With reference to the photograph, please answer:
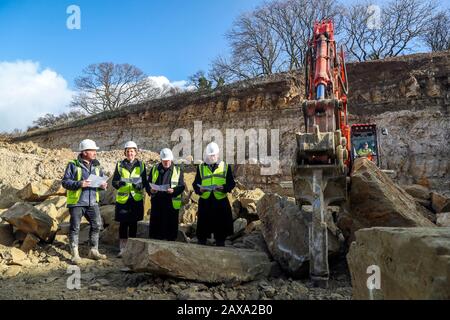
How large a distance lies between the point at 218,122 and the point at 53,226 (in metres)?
12.7

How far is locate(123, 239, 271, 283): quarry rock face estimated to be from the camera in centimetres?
365

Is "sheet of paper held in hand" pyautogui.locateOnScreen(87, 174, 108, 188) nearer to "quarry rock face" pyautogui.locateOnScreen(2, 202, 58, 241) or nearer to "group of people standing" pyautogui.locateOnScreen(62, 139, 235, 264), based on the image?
"group of people standing" pyautogui.locateOnScreen(62, 139, 235, 264)

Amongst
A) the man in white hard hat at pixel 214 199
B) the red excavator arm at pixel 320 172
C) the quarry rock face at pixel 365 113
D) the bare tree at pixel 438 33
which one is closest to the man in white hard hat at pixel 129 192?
the man in white hard hat at pixel 214 199

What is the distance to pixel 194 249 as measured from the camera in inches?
150

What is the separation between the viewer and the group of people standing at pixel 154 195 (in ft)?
16.6

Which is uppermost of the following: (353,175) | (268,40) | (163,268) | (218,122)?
(268,40)

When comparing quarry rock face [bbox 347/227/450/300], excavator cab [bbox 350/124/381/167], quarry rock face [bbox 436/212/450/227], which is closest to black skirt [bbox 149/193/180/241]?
quarry rock face [bbox 347/227/450/300]

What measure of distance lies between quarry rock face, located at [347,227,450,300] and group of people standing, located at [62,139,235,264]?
2684 mm

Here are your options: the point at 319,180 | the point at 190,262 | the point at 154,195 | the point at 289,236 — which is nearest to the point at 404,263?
the point at 190,262

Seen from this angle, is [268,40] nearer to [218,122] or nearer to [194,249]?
[218,122]

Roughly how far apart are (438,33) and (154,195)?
85.1 ft

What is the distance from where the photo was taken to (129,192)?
5.36 meters
